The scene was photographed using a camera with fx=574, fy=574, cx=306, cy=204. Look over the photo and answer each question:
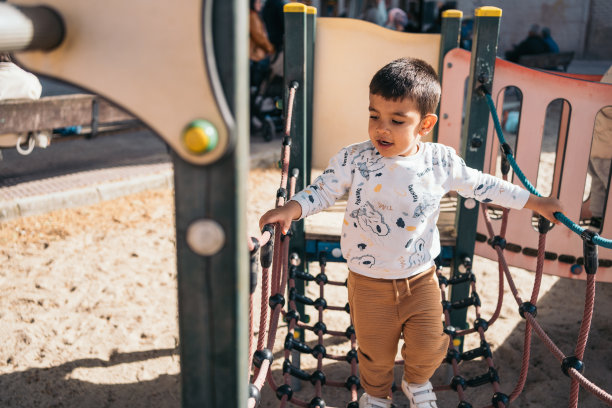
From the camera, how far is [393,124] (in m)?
1.63

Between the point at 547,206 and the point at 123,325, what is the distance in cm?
222

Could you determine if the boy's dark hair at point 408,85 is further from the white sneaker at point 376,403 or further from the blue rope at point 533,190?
the white sneaker at point 376,403

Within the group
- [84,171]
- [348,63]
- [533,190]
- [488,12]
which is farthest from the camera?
[84,171]

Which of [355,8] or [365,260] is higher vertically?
→ [355,8]

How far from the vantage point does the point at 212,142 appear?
25.3 inches

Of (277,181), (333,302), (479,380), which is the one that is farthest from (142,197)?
(479,380)

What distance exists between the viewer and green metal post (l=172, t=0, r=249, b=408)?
2.11 feet

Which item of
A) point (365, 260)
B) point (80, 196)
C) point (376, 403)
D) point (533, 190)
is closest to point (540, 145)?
point (533, 190)

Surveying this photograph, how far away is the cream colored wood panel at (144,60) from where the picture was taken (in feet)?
2.06

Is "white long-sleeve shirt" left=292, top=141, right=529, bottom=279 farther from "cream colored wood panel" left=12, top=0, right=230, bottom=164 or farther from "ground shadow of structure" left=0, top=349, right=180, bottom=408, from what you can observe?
"ground shadow of structure" left=0, top=349, right=180, bottom=408

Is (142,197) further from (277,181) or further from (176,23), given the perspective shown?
(176,23)

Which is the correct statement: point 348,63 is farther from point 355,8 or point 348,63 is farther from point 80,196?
point 355,8

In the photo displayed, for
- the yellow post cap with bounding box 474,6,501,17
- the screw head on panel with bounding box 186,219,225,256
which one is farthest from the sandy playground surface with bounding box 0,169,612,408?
the screw head on panel with bounding box 186,219,225,256

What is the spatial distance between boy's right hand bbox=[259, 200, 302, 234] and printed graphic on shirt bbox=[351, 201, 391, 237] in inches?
8.1
